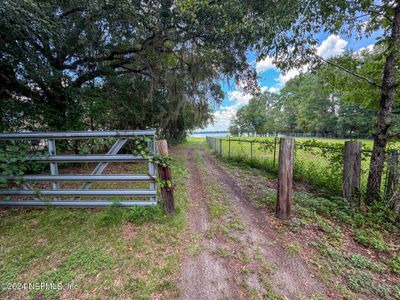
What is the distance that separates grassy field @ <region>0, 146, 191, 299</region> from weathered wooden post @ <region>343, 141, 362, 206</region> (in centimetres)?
325

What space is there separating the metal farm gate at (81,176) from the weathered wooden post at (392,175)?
13.4 ft

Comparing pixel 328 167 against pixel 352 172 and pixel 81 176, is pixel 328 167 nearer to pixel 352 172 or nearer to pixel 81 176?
pixel 352 172

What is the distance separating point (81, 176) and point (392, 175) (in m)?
5.28

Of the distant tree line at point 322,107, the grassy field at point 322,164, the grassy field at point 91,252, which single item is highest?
the distant tree line at point 322,107

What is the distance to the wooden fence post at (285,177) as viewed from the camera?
9.30 ft

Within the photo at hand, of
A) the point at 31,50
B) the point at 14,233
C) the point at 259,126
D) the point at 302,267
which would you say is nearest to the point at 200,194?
the point at 302,267

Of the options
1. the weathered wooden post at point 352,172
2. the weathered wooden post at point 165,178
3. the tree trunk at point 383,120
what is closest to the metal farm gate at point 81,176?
the weathered wooden post at point 165,178

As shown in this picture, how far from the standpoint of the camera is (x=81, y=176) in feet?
8.94

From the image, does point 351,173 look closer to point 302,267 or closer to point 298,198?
point 298,198

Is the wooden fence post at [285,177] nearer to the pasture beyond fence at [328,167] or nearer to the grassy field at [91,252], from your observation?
the pasture beyond fence at [328,167]

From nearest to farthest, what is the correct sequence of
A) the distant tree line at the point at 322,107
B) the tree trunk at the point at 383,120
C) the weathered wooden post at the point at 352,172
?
1. the tree trunk at the point at 383,120
2. the weathered wooden post at the point at 352,172
3. the distant tree line at the point at 322,107

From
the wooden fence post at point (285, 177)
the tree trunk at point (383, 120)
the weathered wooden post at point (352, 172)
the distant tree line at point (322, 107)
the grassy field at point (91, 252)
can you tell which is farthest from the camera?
the distant tree line at point (322, 107)

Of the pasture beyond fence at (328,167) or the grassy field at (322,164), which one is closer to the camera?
the pasture beyond fence at (328,167)

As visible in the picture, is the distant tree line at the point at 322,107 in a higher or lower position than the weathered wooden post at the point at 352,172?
higher
